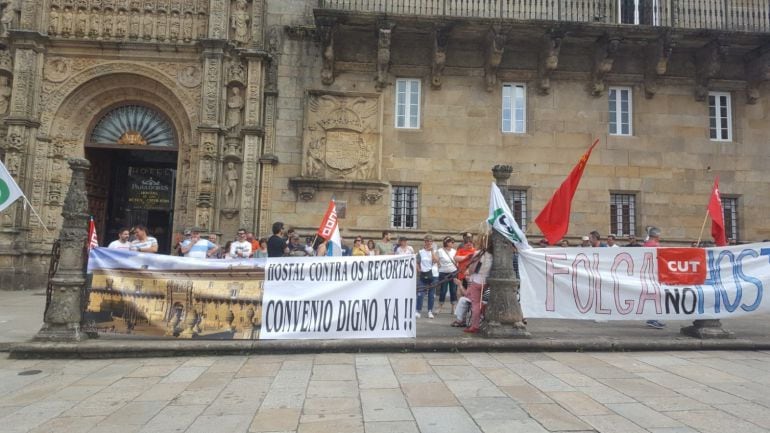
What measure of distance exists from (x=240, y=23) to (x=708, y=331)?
46.8 ft

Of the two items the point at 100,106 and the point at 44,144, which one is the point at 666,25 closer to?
the point at 100,106

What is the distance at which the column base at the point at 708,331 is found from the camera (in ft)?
25.1

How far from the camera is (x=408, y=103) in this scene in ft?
48.4

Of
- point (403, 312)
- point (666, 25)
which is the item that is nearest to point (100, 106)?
point (403, 312)

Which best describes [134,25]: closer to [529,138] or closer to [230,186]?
[230,186]

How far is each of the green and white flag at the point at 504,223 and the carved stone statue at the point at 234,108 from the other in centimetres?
932

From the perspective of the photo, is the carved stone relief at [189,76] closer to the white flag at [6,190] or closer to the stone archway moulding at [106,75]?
the stone archway moulding at [106,75]

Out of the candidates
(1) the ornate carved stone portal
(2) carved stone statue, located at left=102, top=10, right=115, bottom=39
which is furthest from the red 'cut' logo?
(2) carved stone statue, located at left=102, top=10, right=115, bottom=39

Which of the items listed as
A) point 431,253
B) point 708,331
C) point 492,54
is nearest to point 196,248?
point 431,253

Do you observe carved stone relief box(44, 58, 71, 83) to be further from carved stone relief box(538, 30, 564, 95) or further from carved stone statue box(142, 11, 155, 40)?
carved stone relief box(538, 30, 564, 95)

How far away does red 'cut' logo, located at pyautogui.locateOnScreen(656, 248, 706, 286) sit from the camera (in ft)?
26.2

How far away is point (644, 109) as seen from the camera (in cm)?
1498

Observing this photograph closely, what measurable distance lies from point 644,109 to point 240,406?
15.2 metres

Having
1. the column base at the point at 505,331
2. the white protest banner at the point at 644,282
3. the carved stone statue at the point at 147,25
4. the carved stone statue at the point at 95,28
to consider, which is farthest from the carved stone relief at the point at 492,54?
the carved stone statue at the point at 95,28
